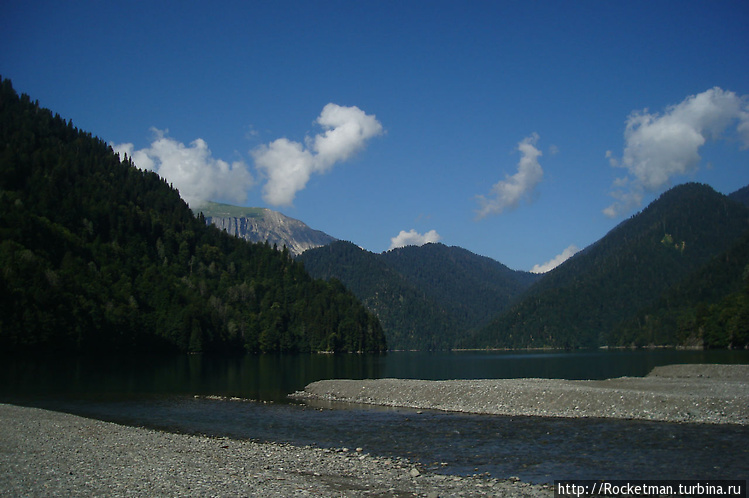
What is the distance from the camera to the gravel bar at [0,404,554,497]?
61.2ft

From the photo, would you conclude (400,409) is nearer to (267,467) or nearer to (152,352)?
(267,467)

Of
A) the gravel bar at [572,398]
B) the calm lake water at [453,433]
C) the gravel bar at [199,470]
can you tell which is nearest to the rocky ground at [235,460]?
the gravel bar at [199,470]

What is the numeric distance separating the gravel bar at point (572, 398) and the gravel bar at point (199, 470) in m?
18.5

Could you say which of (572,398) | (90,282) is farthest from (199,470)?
(90,282)

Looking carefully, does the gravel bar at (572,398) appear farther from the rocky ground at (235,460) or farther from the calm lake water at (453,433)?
the calm lake water at (453,433)

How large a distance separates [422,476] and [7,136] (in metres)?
219

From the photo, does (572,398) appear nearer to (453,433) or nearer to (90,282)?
(453,433)

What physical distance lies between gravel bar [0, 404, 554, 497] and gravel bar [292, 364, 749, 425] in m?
18.5

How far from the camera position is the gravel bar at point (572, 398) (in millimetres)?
35312

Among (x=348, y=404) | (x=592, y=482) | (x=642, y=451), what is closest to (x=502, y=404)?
(x=348, y=404)

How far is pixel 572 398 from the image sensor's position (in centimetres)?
4081

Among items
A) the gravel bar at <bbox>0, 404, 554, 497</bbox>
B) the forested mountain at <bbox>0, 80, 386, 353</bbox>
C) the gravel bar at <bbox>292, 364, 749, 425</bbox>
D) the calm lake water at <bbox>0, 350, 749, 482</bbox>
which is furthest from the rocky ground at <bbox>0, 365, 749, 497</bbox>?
the forested mountain at <bbox>0, 80, 386, 353</bbox>

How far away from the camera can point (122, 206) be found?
7638 inches

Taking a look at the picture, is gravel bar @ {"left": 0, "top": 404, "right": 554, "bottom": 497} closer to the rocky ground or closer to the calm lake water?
the rocky ground
